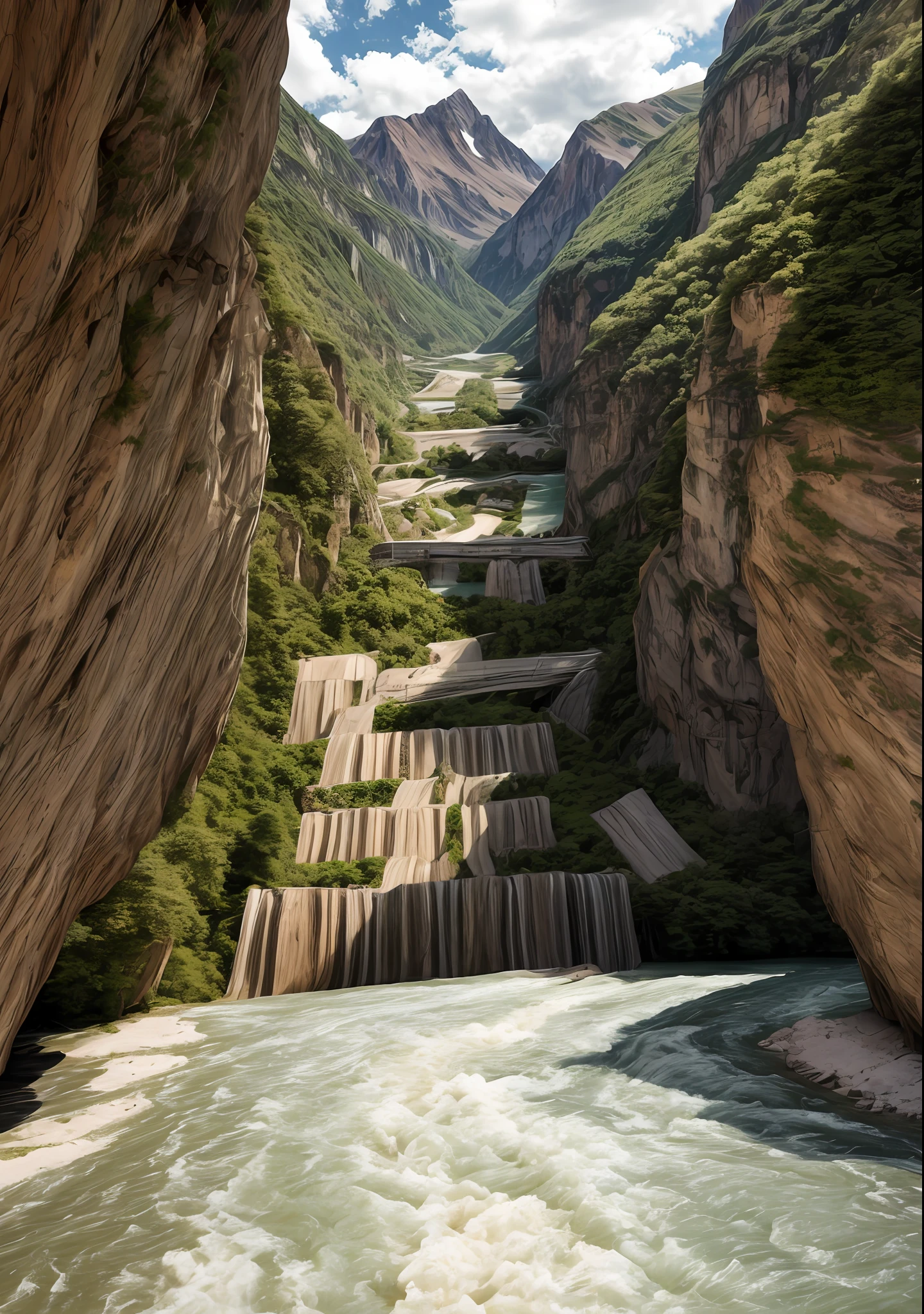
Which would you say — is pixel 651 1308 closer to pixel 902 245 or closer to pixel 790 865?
pixel 902 245

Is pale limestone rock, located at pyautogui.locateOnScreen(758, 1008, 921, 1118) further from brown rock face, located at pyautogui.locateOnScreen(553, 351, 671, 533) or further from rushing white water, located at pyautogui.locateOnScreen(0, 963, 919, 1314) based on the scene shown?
brown rock face, located at pyautogui.locateOnScreen(553, 351, 671, 533)

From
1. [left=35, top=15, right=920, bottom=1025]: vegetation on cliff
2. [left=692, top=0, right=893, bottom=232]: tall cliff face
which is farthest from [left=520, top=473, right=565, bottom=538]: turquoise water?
[left=692, top=0, right=893, bottom=232]: tall cliff face

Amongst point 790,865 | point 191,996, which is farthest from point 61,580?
point 790,865

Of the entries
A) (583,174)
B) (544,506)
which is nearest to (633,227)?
(544,506)

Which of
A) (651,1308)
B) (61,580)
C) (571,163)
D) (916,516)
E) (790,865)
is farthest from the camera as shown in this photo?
(571,163)

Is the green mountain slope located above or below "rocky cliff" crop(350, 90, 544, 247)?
below

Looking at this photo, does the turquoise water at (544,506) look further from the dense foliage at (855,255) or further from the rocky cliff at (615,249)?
the dense foliage at (855,255)
